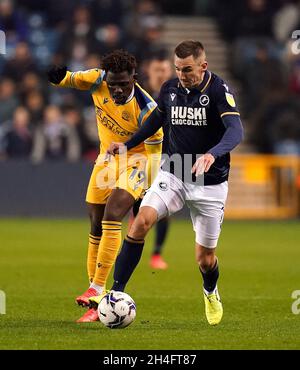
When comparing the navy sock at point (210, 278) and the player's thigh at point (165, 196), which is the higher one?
the player's thigh at point (165, 196)

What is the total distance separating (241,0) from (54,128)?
6762 millimetres

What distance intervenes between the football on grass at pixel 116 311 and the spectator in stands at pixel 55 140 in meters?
12.2

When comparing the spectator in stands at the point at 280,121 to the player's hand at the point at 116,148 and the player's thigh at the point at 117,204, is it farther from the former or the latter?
the player's hand at the point at 116,148

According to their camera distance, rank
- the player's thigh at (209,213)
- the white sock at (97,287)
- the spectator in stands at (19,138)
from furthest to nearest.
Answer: the spectator in stands at (19,138)
the white sock at (97,287)
the player's thigh at (209,213)

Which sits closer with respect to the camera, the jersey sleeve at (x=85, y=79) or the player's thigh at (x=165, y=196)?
the player's thigh at (x=165, y=196)

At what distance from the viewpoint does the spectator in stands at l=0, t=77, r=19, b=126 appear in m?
20.9

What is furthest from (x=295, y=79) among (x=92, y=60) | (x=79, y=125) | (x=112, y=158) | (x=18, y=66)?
(x=112, y=158)

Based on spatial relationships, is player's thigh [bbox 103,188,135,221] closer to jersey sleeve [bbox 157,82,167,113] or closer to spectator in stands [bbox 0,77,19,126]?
jersey sleeve [bbox 157,82,167,113]

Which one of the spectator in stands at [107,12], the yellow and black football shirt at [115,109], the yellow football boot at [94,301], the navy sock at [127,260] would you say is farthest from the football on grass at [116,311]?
the spectator in stands at [107,12]

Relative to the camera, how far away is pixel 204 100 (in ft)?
29.0

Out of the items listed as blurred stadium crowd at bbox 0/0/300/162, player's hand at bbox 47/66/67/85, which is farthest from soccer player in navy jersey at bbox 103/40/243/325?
blurred stadium crowd at bbox 0/0/300/162

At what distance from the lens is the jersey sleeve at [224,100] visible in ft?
28.6

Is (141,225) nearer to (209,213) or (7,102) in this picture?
(209,213)
